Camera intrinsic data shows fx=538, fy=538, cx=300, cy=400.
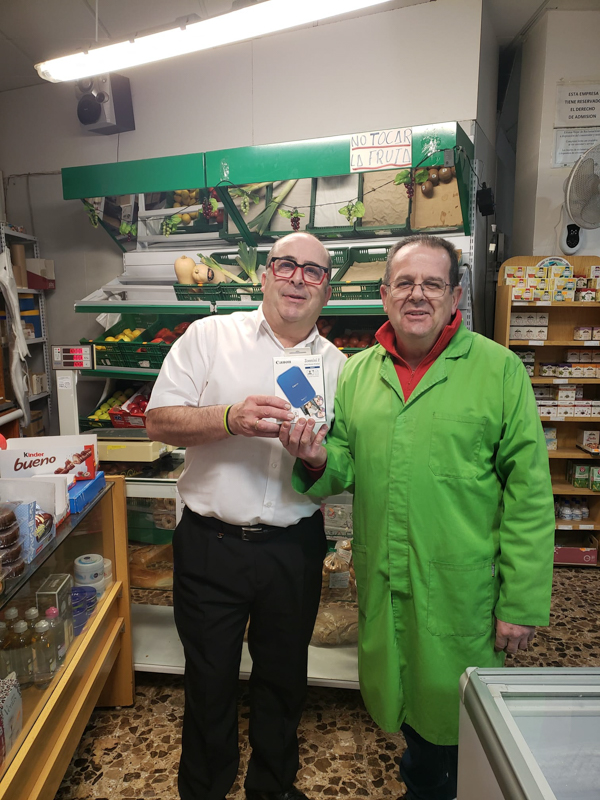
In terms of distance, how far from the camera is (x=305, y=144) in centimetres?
316

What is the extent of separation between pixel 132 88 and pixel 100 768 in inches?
202

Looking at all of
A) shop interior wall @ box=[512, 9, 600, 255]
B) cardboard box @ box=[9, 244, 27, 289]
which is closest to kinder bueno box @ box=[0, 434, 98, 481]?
cardboard box @ box=[9, 244, 27, 289]

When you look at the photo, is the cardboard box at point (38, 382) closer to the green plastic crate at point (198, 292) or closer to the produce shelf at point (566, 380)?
the green plastic crate at point (198, 292)

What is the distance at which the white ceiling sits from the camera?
4.00 metres

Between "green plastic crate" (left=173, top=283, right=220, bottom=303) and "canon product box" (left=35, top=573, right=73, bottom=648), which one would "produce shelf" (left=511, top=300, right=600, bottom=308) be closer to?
"green plastic crate" (left=173, top=283, right=220, bottom=303)

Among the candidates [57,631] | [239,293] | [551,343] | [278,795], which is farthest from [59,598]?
[551,343]

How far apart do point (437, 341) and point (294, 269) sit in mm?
535

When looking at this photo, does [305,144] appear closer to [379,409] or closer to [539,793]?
[379,409]

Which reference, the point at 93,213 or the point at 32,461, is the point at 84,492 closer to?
the point at 32,461

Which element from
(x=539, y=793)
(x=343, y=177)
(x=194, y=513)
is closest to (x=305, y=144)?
(x=343, y=177)

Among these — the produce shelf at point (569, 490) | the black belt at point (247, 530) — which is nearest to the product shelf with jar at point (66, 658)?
the black belt at point (247, 530)

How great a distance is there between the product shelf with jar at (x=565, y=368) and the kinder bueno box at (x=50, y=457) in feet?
10.2

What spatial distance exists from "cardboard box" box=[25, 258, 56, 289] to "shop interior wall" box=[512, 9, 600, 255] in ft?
14.7

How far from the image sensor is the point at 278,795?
6.59ft
